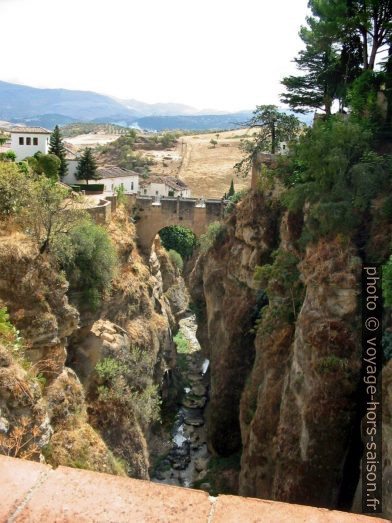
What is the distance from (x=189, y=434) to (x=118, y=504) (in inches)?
1283

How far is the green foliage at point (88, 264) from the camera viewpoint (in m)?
25.3

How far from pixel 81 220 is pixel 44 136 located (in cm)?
2078

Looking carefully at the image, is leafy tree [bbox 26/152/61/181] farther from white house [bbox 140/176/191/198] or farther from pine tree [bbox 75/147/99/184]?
white house [bbox 140/176/191/198]

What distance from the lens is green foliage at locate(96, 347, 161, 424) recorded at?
25.0 m

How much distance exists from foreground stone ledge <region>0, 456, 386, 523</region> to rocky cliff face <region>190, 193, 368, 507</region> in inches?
536

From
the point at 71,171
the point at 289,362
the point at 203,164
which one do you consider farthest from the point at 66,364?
the point at 203,164

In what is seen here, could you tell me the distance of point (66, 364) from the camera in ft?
79.9

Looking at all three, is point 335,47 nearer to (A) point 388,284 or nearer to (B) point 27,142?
(A) point 388,284

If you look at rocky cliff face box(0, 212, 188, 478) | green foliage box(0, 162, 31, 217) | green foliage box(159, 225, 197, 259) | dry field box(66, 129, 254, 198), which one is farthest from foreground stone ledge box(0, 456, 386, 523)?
dry field box(66, 129, 254, 198)

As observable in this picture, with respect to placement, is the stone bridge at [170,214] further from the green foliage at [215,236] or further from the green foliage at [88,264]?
the green foliage at [88,264]

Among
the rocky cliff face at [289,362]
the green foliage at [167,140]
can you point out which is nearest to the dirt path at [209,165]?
the green foliage at [167,140]

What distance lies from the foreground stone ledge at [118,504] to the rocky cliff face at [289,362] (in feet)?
44.7

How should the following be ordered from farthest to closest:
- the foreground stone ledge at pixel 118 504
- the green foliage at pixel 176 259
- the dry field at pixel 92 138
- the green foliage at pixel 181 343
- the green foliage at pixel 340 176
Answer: the dry field at pixel 92 138 → the green foliage at pixel 176 259 → the green foliage at pixel 181 343 → the green foliage at pixel 340 176 → the foreground stone ledge at pixel 118 504

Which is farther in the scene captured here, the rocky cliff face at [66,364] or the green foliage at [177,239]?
the green foliage at [177,239]
